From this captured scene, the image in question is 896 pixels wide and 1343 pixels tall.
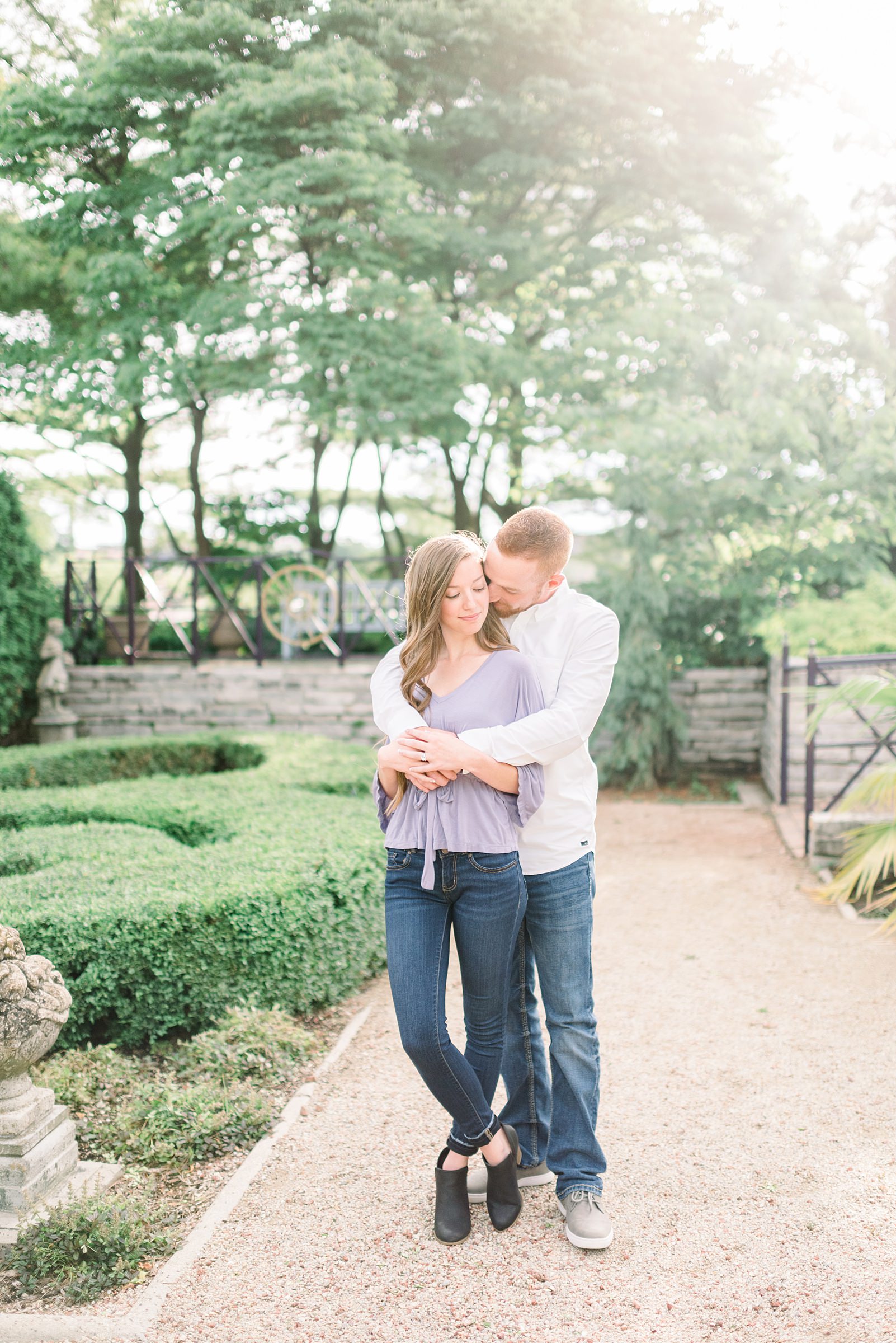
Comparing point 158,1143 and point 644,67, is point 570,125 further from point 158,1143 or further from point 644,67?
point 158,1143

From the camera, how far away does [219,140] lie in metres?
10.3

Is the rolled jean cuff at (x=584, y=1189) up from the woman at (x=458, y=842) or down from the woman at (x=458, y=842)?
down

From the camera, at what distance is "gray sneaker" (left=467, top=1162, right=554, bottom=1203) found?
8.69ft

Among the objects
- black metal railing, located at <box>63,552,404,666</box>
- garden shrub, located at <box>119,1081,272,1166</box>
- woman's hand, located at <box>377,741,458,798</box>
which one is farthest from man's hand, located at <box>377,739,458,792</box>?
black metal railing, located at <box>63,552,404,666</box>

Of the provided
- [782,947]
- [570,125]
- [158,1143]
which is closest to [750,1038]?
[782,947]

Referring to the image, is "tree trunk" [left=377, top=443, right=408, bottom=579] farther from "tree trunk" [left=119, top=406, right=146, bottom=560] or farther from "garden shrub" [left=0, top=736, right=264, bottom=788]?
"garden shrub" [left=0, top=736, right=264, bottom=788]

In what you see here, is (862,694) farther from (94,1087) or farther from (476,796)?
(94,1087)

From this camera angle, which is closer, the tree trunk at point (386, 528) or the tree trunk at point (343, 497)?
the tree trunk at point (386, 528)

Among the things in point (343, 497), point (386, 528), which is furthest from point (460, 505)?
point (386, 528)

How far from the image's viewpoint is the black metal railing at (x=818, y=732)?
6062 millimetres

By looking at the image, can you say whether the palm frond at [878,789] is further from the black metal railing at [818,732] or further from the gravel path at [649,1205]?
the gravel path at [649,1205]

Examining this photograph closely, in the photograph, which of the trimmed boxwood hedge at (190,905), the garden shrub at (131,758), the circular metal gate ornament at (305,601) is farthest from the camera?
the circular metal gate ornament at (305,601)

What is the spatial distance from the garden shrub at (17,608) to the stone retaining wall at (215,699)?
2.43 ft

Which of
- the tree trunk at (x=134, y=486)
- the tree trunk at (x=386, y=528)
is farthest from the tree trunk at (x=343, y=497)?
the tree trunk at (x=134, y=486)
